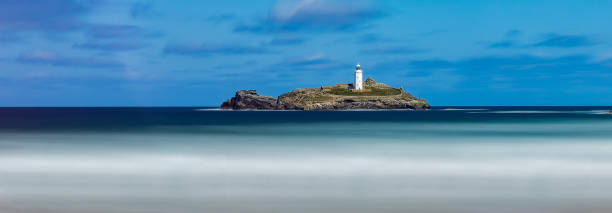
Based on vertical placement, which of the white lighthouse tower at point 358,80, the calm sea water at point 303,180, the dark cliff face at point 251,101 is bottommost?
the calm sea water at point 303,180

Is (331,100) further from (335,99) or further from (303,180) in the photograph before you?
(303,180)

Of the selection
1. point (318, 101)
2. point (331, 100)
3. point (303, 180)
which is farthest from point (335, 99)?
point (303, 180)

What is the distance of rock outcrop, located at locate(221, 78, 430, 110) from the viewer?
132 metres

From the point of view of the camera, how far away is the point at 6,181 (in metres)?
11.9

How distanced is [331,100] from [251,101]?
19.1 m

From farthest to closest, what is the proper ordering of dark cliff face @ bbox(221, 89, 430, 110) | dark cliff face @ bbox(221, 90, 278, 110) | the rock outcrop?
dark cliff face @ bbox(221, 90, 278, 110) < the rock outcrop < dark cliff face @ bbox(221, 89, 430, 110)

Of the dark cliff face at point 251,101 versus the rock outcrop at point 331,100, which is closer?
the rock outcrop at point 331,100

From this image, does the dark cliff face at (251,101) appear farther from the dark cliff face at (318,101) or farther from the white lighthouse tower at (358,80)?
the white lighthouse tower at (358,80)

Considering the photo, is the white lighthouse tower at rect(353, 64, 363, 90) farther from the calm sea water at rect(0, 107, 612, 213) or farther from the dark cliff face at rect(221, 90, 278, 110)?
the calm sea water at rect(0, 107, 612, 213)

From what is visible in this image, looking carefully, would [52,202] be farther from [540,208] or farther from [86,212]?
[540,208]

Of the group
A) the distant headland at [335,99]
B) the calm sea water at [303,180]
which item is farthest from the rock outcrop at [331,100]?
the calm sea water at [303,180]

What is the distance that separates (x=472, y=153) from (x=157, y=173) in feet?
35.7

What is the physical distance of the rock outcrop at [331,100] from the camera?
132 meters

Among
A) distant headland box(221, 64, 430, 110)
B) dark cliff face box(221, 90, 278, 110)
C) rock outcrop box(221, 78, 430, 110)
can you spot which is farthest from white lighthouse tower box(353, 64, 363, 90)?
dark cliff face box(221, 90, 278, 110)
